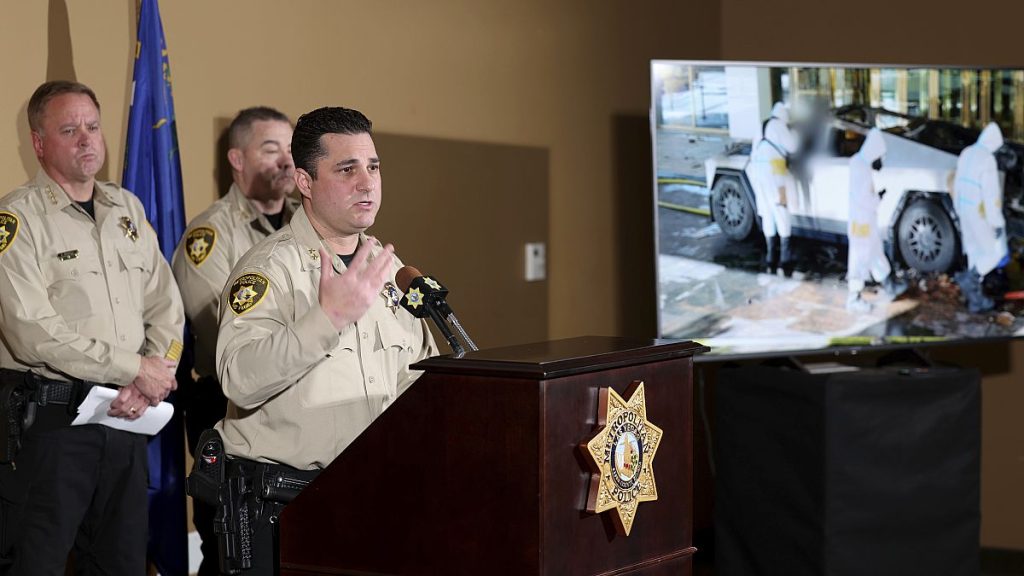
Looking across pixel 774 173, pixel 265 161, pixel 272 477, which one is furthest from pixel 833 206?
pixel 272 477

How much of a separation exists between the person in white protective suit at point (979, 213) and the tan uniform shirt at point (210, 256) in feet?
7.99

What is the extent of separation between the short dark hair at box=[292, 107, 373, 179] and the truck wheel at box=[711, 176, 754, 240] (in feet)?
7.00

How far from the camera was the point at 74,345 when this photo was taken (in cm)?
285

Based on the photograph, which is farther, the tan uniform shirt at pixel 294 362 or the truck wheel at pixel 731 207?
the truck wheel at pixel 731 207

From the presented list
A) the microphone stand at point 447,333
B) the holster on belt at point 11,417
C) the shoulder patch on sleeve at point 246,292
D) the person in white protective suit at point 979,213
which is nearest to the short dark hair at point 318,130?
the shoulder patch on sleeve at point 246,292

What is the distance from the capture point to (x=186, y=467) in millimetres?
3604

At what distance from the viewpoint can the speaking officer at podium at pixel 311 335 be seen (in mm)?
1969

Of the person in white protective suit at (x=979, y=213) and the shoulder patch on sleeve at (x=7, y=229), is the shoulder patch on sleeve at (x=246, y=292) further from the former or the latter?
the person in white protective suit at (x=979, y=213)

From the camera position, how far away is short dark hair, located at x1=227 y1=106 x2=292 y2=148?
3424 mm

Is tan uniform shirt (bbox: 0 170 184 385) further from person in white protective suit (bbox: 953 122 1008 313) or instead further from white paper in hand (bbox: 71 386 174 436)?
person in white protective suit (bbox: 953 122 1008 313)

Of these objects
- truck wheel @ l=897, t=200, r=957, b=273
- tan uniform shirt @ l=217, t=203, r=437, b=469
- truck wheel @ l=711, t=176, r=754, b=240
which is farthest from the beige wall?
tan uniform shirt @ l=217, t=203, r=437, b=469

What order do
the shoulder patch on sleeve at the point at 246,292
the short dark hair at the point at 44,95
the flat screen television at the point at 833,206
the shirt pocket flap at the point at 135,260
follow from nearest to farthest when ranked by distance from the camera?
the shoulder patch on sleeve at the point at 246,292 → the short dark hair at the point at 44,95 → the shirt pocket flap at the point at 135,260 → the flat screen television at the point at 833,206

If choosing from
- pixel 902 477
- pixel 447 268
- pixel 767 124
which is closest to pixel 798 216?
pixel 767 124

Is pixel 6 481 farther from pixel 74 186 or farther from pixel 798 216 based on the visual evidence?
pixel 798 216
